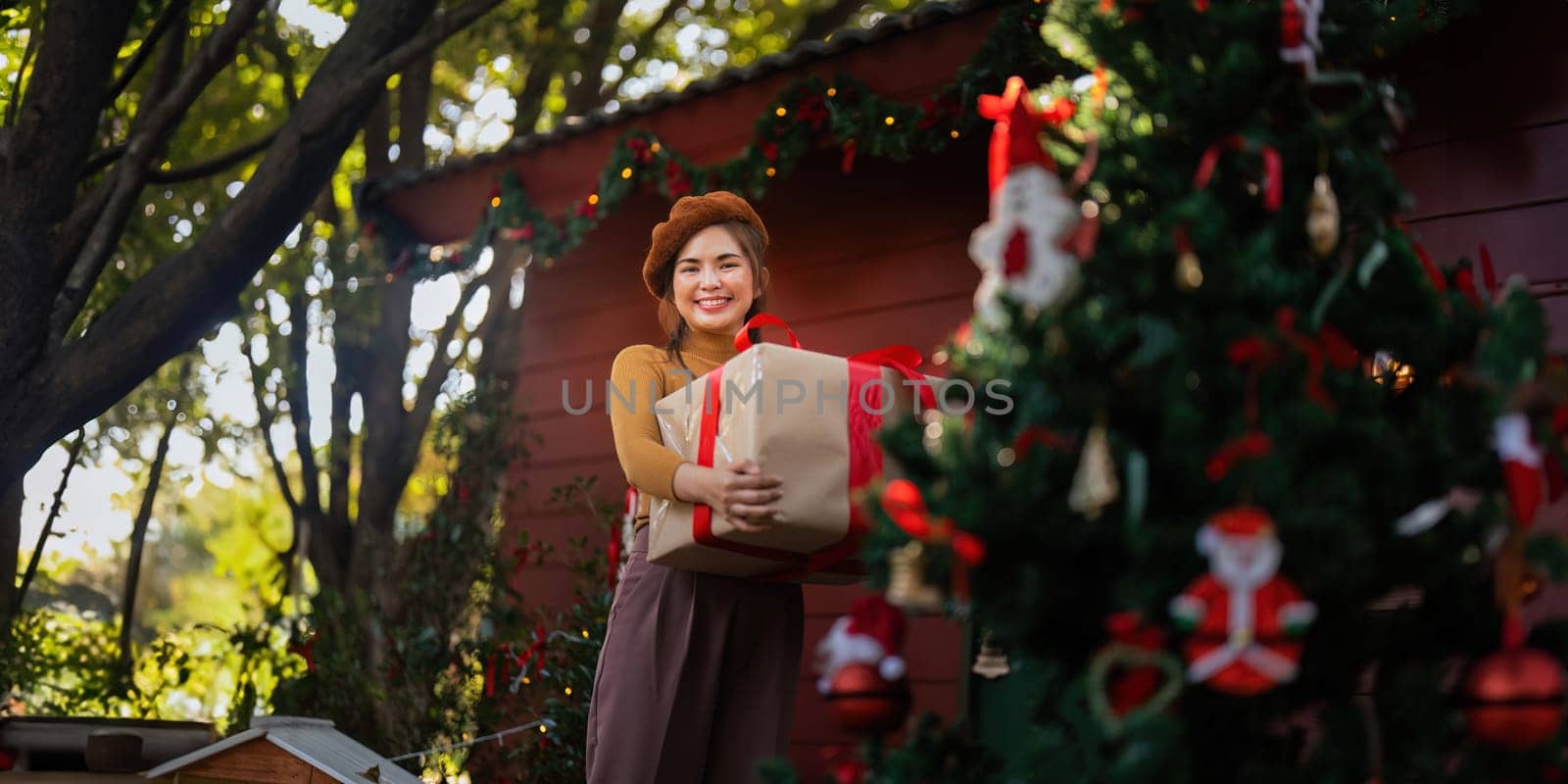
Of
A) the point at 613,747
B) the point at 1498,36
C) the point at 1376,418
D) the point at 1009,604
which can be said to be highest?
the point at 1498,36

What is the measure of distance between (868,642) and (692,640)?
1072mm

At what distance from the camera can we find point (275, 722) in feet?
11.0

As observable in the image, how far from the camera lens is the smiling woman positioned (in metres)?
2.65

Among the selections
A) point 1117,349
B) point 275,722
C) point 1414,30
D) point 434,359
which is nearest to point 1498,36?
point 1414,30

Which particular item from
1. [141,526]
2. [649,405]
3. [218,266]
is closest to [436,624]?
[218,266]

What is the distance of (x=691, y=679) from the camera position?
271cm

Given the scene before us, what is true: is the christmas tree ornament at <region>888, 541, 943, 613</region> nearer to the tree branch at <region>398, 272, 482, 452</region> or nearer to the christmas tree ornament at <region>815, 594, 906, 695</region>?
the christmas tree ornament at <region>815, 594, 906, 695</region>

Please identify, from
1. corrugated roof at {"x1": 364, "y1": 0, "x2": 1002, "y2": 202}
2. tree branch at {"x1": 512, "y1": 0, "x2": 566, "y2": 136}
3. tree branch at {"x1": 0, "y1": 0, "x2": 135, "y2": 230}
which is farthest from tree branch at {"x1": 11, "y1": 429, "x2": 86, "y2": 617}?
tree branch at {"x1": 512, "y1": 0, "x2": 566, "y2": 136}

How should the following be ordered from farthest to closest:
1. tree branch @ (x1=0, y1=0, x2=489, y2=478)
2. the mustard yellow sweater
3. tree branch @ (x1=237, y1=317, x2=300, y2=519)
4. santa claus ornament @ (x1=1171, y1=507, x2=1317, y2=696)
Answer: tree branch @ (x1=237, y1=317, x2=300, y2=519) → tree branch @ (x1=0, y1=0, x2=489, y2=478) → the mustard yellow sweater → santa claus ornament @ (x1=1171, y1=507, x2=1317, y2=696)

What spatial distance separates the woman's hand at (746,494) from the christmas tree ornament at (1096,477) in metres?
0.87

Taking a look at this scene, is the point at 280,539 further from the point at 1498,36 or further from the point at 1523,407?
the point at 1523,407

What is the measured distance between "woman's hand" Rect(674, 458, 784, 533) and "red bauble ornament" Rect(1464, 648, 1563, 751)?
114 centimetres

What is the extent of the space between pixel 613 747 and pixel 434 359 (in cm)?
474

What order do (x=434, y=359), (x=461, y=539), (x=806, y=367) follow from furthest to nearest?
(x=434, y=359) < (x=461, y=539) < (x=806, y=367)
